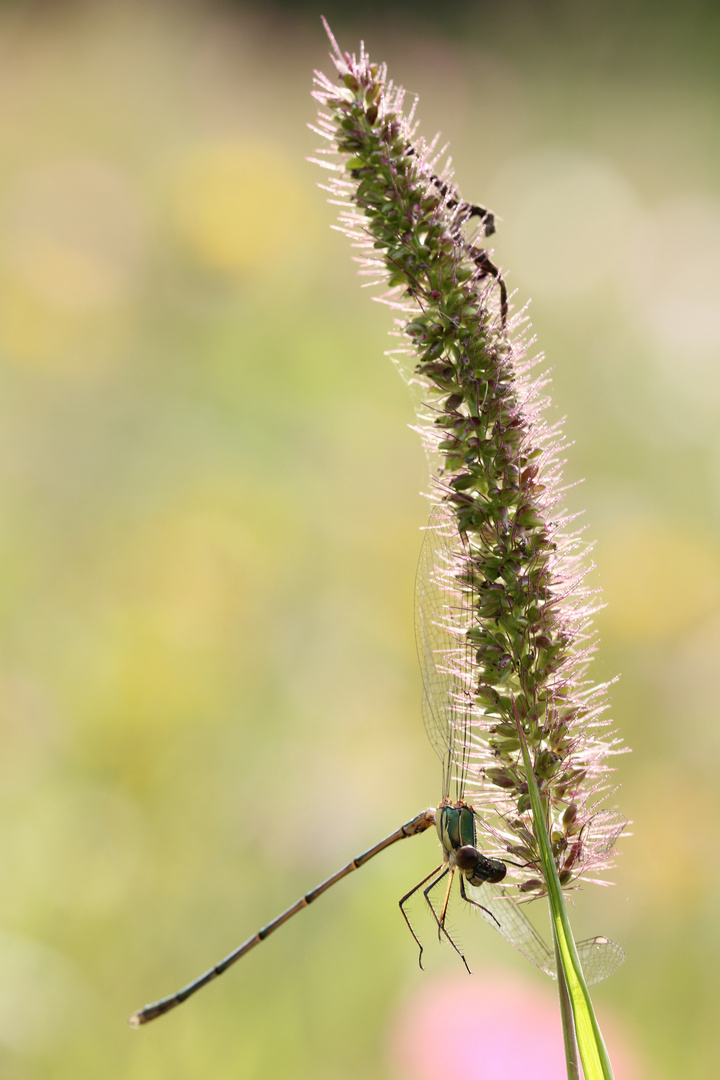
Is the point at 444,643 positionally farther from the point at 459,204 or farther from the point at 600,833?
the point at 459,204

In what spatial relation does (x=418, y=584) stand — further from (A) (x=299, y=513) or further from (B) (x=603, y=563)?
(A) (x=299, y=513)

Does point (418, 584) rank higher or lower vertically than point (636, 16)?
lower

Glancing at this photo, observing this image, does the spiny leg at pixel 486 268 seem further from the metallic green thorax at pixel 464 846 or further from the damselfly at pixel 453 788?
the metallic green thorax at pixel 464 846

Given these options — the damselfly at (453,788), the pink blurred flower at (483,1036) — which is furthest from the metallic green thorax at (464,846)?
the pink blurred flower at (483,1036)

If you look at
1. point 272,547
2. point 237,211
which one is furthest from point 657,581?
point 237,211

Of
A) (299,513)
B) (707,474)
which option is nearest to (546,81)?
(707,474)

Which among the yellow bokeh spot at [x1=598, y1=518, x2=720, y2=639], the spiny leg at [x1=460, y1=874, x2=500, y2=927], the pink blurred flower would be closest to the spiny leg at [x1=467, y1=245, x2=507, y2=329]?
the spiny leg at [x1=460, y1=874, x2=500, y2=927]
